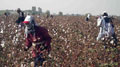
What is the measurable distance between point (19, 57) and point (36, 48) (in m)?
0.53

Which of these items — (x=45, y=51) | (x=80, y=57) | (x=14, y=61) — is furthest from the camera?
(x=80, y=57)

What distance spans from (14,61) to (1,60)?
251mm

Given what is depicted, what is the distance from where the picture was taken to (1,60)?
5262 mm

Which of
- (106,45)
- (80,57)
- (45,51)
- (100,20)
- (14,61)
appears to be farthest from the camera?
(100,20)

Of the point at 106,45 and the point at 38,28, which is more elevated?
the point at 38,28

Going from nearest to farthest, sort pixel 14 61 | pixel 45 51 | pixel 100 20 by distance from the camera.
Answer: pixel 45 51 < pixel 14 61 < pixel 100 20

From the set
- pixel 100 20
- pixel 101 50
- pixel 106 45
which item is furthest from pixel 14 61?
pixel 100 20

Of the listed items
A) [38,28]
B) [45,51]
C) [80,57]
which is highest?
[38,28]

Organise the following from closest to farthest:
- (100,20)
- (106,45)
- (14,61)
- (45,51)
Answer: (45,51), (14,61), (106,45), (100,20)

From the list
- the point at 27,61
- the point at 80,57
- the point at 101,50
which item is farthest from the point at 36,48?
the point at 101,50

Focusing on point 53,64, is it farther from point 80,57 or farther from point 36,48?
point 80,57

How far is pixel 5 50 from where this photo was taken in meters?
6.17

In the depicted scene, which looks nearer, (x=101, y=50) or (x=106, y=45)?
(x=101, y=50)

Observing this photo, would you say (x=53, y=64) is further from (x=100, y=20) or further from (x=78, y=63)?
(x=100, y=20)
